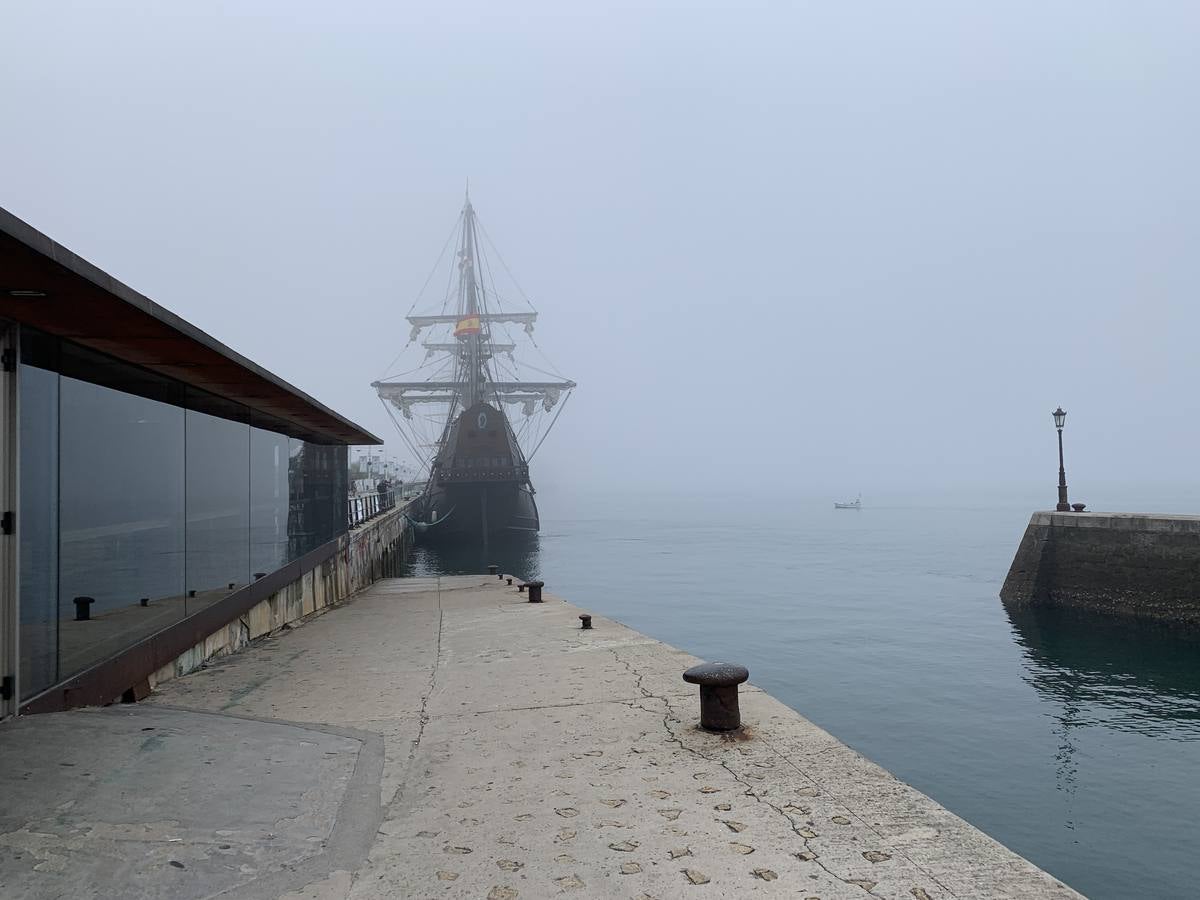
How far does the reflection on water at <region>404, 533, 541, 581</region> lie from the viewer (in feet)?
137

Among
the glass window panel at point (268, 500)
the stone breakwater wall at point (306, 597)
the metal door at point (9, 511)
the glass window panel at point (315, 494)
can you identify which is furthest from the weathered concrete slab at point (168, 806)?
the glass window panel at point (315, 494)

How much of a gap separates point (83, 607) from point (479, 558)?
140ft

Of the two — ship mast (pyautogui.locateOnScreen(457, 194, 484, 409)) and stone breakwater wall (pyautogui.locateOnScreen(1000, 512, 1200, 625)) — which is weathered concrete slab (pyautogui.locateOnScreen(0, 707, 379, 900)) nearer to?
stone breakwater wall (pyautogui.locateOnScreen(1000, 512, 1200, 625))

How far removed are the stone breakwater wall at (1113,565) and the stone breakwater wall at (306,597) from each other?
65.6ft

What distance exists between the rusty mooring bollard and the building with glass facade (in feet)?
15.4

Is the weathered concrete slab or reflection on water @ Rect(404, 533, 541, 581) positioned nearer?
the weathered concrete slab

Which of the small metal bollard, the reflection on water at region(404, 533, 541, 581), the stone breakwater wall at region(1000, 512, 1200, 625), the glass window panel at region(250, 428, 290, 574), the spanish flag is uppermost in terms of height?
the spanish flag

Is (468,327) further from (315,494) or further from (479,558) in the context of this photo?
(315,494)

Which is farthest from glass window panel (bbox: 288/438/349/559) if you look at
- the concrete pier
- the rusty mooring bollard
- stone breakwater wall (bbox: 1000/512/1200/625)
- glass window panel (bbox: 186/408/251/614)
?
stone breakwater wall (bbox: 1000/512/1200/625)

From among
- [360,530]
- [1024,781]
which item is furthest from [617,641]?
[360,530]

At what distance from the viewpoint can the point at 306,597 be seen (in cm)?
1578

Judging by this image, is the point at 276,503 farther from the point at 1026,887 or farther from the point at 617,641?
the point at 1026,887

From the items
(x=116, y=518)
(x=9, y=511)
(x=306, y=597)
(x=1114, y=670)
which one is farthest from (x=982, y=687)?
(x=9, y=511)

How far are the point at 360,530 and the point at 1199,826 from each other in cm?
2124
